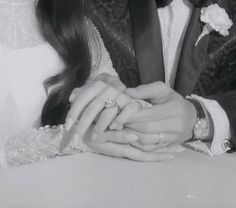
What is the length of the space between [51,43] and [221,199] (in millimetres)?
691

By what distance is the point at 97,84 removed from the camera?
986 millimetres

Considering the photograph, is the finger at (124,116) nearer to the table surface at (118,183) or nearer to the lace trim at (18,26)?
the table surface at (118,183)

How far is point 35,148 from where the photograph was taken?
103cm

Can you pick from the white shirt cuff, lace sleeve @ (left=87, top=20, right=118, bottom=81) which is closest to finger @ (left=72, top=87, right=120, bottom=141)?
the white shirt cuff

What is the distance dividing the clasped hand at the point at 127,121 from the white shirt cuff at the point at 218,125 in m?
0.09

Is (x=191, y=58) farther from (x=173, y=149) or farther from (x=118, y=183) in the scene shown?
(x=118, y=183)

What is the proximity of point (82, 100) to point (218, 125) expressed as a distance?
342mm

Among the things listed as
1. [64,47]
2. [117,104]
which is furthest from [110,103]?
[64,47]

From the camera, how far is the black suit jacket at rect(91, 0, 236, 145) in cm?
144

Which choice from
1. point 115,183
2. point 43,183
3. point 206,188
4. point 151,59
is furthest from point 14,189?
point 151,59

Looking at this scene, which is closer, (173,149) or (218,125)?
(173,149)

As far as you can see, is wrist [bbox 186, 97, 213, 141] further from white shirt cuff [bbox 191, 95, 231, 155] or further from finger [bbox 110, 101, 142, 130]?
finger [bbox 110, 101, 142, 130]

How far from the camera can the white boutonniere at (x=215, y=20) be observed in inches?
56.4

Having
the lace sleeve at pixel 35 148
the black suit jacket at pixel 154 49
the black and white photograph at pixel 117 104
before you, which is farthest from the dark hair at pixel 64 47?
the lace sleeve at pixel 35 148
